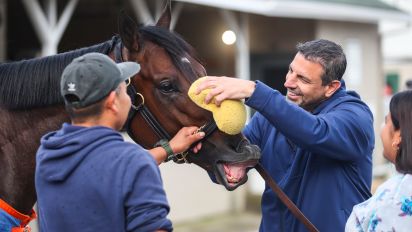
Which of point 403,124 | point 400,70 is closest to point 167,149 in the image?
point 403,124

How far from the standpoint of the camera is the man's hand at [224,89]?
7.43 ft

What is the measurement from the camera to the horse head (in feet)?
7.75

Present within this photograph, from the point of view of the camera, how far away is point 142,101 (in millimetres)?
2402

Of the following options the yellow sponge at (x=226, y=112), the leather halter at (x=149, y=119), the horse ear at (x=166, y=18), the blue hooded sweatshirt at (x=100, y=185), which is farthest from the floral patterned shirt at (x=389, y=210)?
the horse ear at (x=166, y=18)

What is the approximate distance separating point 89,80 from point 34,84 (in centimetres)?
75

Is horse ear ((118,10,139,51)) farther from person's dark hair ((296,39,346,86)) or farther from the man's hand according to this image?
person's dark hair ((296,39,346,86))

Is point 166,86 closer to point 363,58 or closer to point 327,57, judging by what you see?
point 327,57

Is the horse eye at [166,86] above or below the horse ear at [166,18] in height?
below

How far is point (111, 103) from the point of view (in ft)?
5.73

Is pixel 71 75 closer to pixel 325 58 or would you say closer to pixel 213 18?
pixel 325 58

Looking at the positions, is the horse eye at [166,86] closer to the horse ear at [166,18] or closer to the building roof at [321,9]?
the horse ear at [166,18]

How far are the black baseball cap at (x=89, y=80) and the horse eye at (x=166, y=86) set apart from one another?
2.07ft

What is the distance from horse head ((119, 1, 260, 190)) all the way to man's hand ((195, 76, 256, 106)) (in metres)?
0.13

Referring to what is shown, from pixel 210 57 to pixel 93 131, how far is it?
8.92 m
